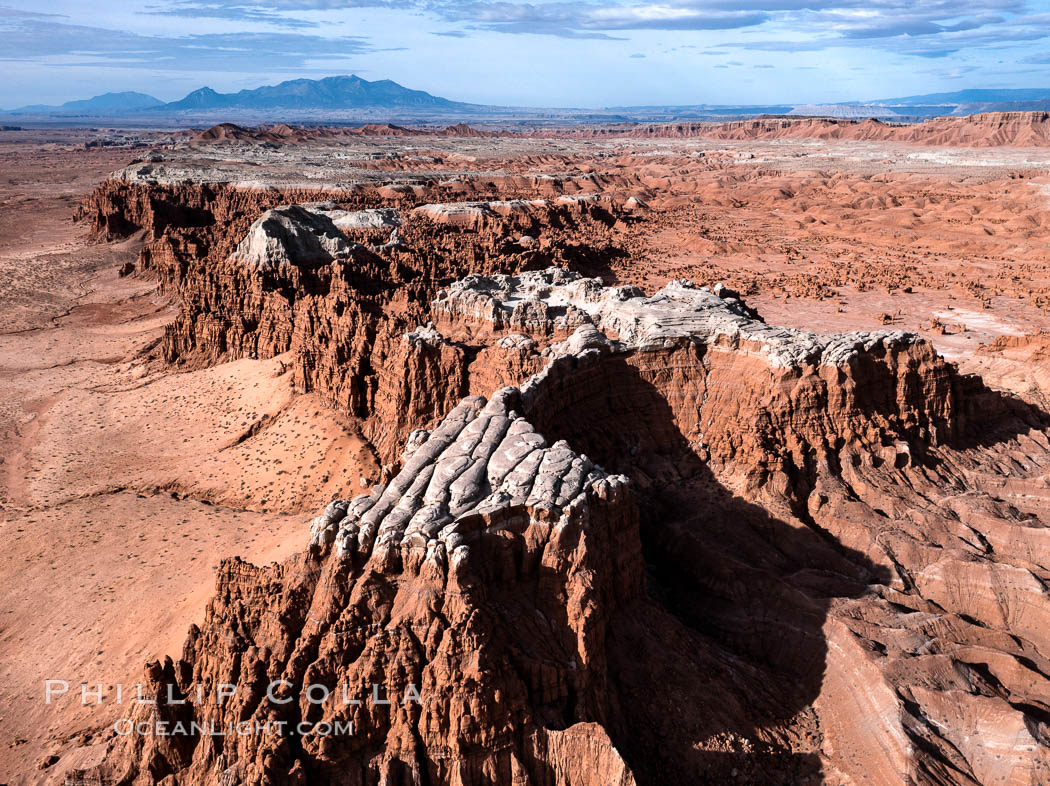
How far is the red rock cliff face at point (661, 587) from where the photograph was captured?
43.2 feet

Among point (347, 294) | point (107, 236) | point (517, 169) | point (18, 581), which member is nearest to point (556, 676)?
point (18, 581)

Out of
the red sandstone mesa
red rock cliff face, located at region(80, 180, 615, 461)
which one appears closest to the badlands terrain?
the red sandstone mesa

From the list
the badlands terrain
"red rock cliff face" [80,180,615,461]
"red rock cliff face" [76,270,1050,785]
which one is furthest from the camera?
"red rock cliff face" [80,180,615,461]

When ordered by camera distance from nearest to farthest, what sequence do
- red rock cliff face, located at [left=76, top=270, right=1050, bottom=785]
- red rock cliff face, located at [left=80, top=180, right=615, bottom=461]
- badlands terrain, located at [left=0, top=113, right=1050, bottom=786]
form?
red rock cliff face, located at [left=76, top=270, right=1050, bottom=785]
badlands terrain, located at [left=0, top=113, right=1050, bottom=786]
red rock cliff face, located at [left=80, top=180, right=615, bottom=461]

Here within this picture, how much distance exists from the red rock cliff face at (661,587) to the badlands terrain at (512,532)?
8 centimetres

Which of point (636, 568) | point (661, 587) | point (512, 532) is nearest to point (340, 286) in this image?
point (661, 587)

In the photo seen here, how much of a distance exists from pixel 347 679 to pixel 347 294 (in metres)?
27.3

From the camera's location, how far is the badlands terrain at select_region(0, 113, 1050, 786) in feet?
44.4

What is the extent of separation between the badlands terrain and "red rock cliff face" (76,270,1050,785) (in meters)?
0.08

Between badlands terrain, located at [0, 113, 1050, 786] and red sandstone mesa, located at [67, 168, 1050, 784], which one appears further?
badlands terrain, located at [0, 113, 1050, 786]

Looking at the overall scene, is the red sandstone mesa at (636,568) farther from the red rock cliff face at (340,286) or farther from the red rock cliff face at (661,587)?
the red rock cliff face at (340,286)

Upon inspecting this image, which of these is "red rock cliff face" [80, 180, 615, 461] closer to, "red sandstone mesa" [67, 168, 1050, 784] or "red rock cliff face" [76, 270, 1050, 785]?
"red sandstone mesa" [67, 168, 1050, 784]

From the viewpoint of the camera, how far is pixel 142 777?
1352cm

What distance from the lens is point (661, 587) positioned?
22.2m
